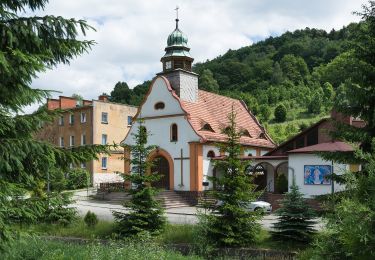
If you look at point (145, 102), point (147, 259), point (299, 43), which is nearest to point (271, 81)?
point (299, 43)

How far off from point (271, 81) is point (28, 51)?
105423 millimetres

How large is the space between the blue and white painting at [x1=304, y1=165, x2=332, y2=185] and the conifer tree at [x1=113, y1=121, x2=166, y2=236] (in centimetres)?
1203

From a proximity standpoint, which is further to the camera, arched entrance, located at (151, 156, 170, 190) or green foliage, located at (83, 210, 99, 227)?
arched entrance, located at (151, 156, 170, 190)

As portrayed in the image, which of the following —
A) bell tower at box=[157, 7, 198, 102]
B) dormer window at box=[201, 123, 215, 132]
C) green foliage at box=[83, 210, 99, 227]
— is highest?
bell tower at box=[157, 7, 198, 102]

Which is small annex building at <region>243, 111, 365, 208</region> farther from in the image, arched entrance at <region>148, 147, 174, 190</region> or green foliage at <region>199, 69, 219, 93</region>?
green foliage at <region>199, 69, 219, 93</region>

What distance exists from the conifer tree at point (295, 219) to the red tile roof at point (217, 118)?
14.9 meters

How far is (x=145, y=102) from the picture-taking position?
119 ft

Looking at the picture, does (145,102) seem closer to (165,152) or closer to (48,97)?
(165,152)

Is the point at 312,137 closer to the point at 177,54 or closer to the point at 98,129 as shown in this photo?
the point at 177,54

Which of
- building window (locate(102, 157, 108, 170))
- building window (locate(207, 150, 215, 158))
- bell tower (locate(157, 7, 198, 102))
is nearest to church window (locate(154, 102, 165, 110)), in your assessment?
bell tower (locate(157, 7, 198, 102))

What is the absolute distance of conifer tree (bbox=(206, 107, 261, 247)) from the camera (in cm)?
1619

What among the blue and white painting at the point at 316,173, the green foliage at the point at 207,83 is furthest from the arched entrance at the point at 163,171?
the green foliage at the point at 207,83

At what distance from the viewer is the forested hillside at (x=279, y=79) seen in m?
76.7

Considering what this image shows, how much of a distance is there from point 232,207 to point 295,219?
7.30ft
